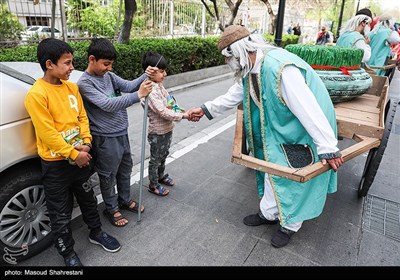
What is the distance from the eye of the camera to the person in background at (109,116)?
229 cm

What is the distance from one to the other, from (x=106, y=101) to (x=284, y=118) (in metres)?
1.32

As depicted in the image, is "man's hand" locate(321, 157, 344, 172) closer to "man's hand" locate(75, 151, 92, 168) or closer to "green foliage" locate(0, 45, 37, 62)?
"man's hand" locate(75, 151, 92, 168)

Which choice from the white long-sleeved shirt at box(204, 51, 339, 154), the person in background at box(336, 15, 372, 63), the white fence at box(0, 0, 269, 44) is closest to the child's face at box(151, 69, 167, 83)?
the white long-sleeved shirt at box(204, 51, 339, 154)

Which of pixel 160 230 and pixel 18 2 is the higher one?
pixel 18 2

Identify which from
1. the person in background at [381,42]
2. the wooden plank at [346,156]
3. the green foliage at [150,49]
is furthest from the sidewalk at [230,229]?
the person in background at [381,42]

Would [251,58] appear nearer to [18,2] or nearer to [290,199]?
[290,199]

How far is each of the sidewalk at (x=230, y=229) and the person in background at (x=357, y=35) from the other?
169cm

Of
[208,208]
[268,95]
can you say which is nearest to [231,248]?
[208,208]

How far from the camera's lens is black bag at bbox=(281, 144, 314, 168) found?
95.3 inches

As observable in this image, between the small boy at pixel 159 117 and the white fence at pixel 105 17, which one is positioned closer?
the small boy at pixel 159 117

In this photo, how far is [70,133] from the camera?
6.94 ft

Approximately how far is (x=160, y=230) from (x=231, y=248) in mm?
635

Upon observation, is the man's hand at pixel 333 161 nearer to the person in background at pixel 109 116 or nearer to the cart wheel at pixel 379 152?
the cart wheel at pixel 379 152

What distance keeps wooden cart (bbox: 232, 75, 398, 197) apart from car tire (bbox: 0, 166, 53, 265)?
1458 mm
